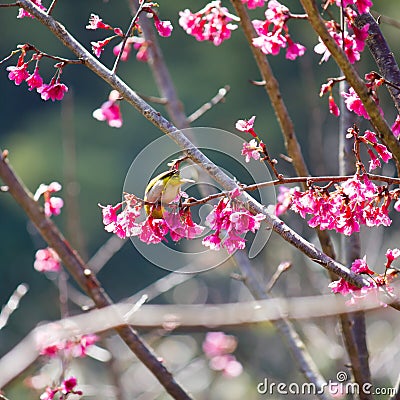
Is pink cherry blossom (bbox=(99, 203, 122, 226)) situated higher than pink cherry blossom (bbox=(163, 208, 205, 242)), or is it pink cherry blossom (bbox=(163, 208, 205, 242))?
pink cherry blossom (bbox=(99, 203, 122, 226))

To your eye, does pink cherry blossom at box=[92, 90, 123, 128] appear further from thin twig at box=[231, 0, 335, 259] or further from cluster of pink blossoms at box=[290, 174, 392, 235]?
cluster of pink blossoms at box=[290, 174, 392, 235]

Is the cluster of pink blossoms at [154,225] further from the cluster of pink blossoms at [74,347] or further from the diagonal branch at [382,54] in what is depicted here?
the cluster of pink blossoms at [74,347]

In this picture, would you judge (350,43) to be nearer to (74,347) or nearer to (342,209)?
(342,209)

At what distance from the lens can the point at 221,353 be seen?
9.90 feet

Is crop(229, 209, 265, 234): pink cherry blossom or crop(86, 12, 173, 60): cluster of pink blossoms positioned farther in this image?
crop(86, 12, 173, 60): cluster of pink blossoms

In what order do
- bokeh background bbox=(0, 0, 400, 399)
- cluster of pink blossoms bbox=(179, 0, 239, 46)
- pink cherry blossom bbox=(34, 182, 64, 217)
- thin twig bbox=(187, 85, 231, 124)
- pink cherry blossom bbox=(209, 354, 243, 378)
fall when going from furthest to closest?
bokeh background bbox=(0, 0, 400, 399)
pink cherry blossom bbox=(209, 354, 243, 378)
thin twig bbox=(187, 85, 231, 124)
pink cherry blossom bbox=(34, 182, 64, 217)
cluster of pink blossoms bbox=(179, 0, 239, 46)

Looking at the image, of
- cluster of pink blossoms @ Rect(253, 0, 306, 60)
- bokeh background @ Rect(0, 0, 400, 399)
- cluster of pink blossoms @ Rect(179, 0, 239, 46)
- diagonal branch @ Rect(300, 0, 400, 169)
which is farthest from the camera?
bokeh background @ Rect(0, 0, 400, 399)

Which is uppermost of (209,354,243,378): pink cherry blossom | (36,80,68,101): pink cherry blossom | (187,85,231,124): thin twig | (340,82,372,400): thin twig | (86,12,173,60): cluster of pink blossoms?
(86,12,173,60): cluster of pink blossoms

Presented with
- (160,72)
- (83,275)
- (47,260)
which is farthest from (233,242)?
(160,72)

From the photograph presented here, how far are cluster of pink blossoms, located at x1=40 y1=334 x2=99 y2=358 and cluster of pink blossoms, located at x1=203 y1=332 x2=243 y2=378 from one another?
1213 mm

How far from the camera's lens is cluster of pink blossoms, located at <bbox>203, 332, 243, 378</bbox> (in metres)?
2.93

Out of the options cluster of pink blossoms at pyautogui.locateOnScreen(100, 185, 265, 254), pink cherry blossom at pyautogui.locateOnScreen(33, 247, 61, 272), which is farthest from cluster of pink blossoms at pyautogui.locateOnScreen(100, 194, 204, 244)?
pink cherry blossom at pyautogui.locateOnScreen(33, 247, 61, 272)

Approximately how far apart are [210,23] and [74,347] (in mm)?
869

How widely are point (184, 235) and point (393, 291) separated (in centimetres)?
35
